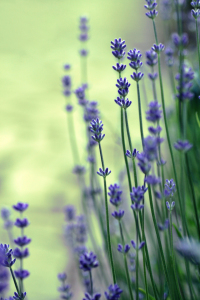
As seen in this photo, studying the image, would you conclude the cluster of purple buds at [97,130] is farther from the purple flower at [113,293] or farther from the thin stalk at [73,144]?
the thin stalk at [73,144]

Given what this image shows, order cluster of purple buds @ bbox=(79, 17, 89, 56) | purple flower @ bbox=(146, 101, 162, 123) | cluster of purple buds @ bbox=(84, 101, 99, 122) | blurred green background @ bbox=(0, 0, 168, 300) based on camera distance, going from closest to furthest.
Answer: purple flower @ bbox=(146, 101, 162, 123) < cluster of purple buds @ bbox=(84, 101, 99, 122) < cluster of purple buds @ bbox=(79, 17, 89, 56) < blurred green background @ bbox=(0, 0, 168, 300)

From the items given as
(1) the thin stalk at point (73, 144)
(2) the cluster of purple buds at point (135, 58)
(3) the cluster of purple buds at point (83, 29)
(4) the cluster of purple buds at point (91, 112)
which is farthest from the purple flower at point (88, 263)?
(1) the thin stalk at point (73, 144)

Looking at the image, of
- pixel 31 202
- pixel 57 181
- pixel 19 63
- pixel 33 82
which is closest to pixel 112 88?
pixel 33 82

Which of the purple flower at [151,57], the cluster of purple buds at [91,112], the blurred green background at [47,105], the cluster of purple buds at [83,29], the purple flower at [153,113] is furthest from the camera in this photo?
the blurred green background at [47,105]

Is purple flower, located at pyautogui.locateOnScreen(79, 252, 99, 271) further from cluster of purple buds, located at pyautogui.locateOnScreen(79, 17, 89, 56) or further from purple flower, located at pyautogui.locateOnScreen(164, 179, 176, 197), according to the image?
cluster of purple buds, located at pyautogui.locateOnScreen(79, 17, 89, 56)

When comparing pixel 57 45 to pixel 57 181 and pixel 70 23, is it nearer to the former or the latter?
pixel 70 23

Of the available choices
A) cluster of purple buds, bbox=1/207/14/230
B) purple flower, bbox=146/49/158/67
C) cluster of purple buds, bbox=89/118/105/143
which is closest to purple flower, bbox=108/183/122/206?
cluster of purple buds, bbox=89/118/105/143
